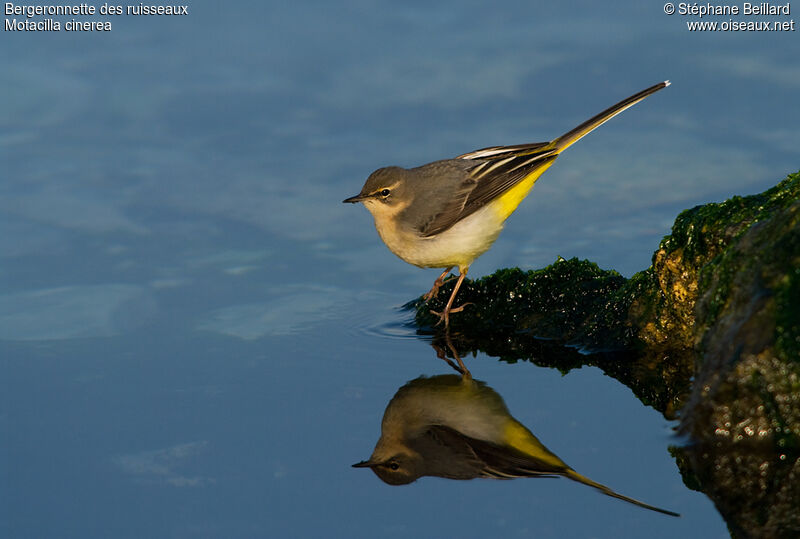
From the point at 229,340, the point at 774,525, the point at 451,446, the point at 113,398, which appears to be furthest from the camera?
the point at 229,340

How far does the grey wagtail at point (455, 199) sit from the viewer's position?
9.20 meters

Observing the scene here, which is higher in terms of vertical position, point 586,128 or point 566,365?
point 586,128

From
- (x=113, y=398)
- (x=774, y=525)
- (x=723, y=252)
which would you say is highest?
(x=723, y=252)

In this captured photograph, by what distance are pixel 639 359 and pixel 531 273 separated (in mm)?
1521

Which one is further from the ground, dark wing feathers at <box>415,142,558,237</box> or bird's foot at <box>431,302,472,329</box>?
dark wing feathers at <box>415,142,558,237</box>

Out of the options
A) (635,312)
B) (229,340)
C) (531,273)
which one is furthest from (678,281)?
(229,340)

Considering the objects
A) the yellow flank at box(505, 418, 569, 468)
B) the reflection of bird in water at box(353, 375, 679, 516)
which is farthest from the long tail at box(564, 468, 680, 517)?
the yellow flank at box(505, 418, 569, 468)

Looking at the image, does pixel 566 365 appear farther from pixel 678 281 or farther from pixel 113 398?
pixel 113 398

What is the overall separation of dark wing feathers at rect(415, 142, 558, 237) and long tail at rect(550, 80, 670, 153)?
0.13 meters

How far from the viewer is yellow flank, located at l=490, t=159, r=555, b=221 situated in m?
9.46

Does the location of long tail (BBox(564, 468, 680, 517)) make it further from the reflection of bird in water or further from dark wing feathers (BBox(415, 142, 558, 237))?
dark wing feathers (BBox(415, 142, 558, 237))

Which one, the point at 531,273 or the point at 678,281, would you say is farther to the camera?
the point at 531,273

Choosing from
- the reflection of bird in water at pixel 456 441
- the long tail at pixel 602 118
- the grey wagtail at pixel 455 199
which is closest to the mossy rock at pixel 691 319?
the grey wagtail at pixel 455 199

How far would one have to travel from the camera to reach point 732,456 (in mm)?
5699
